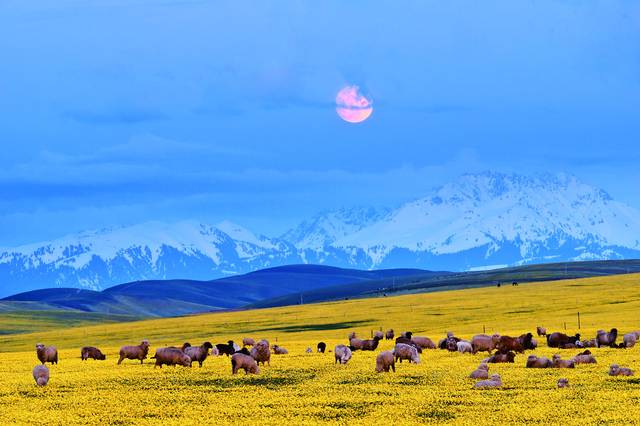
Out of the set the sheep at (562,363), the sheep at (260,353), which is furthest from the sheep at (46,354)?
the sheep at (562,363)

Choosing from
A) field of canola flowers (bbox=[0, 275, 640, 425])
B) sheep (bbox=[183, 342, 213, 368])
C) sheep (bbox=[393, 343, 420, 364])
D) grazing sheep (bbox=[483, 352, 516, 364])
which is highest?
sheep (bbox=[183, 342, 213, 368])

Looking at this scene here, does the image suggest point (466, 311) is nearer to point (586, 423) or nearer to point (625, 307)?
point (625, 307)

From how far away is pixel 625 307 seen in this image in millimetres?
102625

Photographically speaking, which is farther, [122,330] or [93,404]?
[122,330]

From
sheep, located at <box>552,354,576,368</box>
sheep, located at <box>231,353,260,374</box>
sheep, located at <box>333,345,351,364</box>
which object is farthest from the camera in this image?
sheep, located at <box>333,345,351,364</box>

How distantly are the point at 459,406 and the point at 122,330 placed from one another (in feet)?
380

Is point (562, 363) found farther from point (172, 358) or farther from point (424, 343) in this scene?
point (172, 358)

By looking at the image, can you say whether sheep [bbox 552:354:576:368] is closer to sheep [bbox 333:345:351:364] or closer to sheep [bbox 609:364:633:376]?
sheep [bbox 609:364:633:376]

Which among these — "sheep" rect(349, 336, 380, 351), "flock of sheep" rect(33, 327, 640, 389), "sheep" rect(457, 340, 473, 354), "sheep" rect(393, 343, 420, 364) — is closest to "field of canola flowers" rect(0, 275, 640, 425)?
"flock of sheep" rect(33, 327, 640, 389)

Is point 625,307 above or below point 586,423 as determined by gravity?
above

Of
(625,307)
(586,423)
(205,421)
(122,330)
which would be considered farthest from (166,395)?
(122,330)

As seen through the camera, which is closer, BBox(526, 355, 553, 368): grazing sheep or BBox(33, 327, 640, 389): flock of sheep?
BBox(33, 327, 640, 389): flock of sheep

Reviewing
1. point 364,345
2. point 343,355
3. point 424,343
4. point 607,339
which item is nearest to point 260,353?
point 343,355

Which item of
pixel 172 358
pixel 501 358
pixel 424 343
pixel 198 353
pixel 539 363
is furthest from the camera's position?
pixel 424 343
